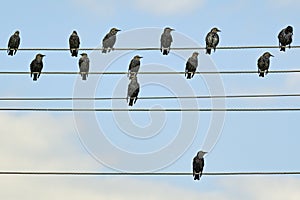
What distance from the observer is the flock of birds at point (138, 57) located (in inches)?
737

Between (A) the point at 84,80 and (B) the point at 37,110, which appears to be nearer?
(B) the point at 37,110

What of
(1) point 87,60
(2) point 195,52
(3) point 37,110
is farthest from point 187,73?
(3) point 37,110

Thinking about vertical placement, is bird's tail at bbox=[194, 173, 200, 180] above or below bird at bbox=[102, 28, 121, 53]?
below

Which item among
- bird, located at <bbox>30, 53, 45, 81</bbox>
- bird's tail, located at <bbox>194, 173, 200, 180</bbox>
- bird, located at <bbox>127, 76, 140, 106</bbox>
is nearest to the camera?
bird's tail, located at <bbox>194, 173, 200, 180</bbox>

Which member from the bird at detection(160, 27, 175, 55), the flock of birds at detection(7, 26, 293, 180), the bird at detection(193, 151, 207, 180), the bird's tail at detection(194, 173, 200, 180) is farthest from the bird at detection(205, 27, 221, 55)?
the bird's tail at detection(194, 173, 200, 180)

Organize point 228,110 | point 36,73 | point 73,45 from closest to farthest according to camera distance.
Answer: point 228,110
point 36,73
point 73,45

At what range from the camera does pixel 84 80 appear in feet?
60.9

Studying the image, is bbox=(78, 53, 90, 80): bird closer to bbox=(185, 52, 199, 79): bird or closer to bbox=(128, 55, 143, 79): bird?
bbox=(128, 55, 143, 79): bird

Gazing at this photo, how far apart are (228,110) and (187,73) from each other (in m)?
3.13

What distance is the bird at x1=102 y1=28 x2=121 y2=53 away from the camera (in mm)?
19991

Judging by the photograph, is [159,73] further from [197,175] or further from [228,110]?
[197,175]

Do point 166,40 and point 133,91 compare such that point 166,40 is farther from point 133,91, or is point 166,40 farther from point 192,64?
point 133,91

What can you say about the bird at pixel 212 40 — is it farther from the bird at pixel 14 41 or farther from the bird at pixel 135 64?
the bird at pixel 14 41

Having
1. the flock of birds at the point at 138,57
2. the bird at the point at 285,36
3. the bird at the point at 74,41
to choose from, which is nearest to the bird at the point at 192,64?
the flock of birds at the point at 138,57
